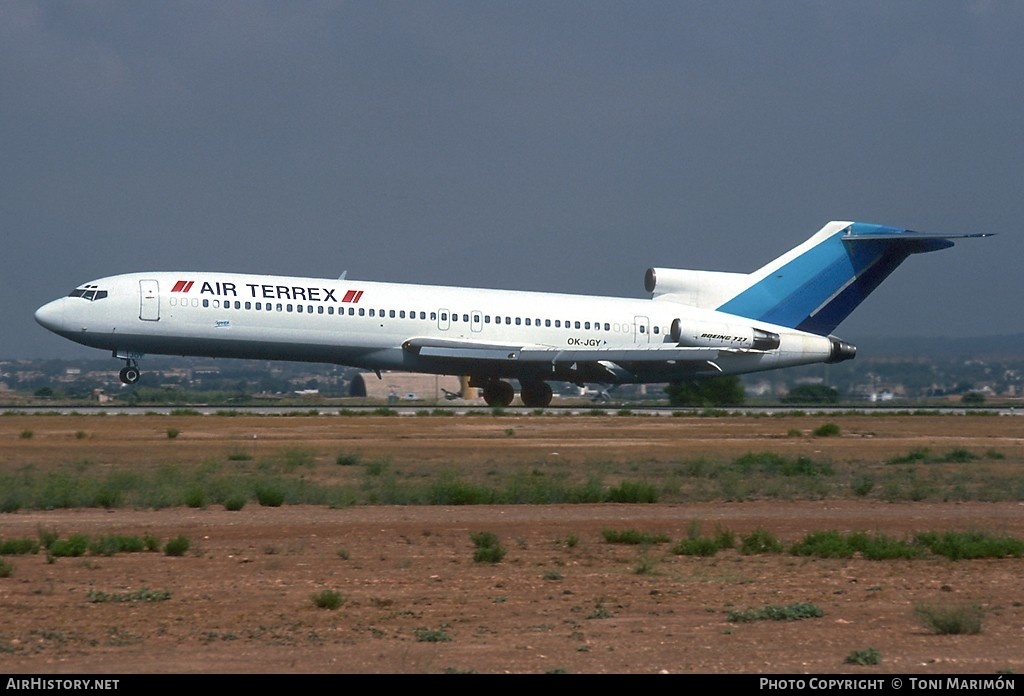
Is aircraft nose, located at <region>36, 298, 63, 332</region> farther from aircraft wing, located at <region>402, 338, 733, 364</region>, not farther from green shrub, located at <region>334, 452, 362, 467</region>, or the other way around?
green shrub, located at <region>334, 452, 362, 467</region>

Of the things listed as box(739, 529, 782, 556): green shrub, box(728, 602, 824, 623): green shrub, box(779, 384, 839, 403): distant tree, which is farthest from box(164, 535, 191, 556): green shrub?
box(779, 384, 839, 403): distant tree

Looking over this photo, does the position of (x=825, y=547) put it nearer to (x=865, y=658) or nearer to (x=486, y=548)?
(x=486, y=548)

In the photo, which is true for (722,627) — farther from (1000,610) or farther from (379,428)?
(379,428)

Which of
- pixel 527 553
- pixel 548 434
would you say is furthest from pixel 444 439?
pixel 527 553

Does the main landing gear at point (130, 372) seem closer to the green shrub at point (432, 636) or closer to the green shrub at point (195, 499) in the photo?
the green shrub at point (195, 499)

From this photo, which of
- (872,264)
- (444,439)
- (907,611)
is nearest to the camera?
(907,611)

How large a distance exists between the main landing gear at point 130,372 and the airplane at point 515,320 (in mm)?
63

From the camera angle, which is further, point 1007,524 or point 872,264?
point 872,264

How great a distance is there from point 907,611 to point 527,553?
4958 millimetres

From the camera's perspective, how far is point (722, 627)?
12031 millimetres

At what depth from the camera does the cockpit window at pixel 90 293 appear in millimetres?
42519

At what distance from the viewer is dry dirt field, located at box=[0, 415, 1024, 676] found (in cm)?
1071

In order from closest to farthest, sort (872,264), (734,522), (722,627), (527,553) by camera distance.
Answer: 1. (722,627)
2. (527,553)
3. (734,522)
4. (872,264)

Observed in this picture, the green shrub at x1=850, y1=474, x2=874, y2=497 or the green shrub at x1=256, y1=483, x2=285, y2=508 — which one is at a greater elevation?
the green shrub at x1=256, y1=483, x2=285, y2=508
